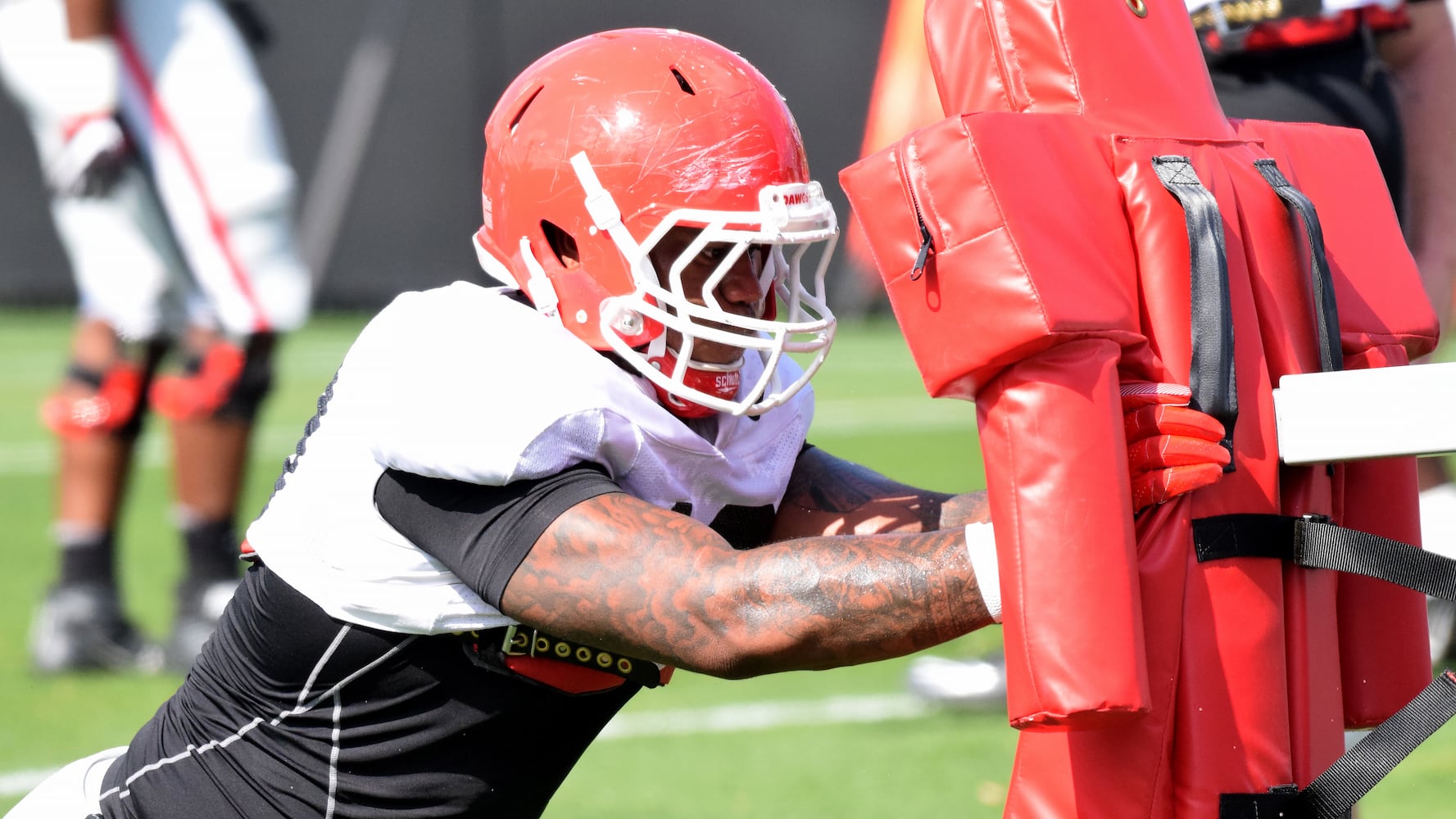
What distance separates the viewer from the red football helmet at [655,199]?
1.89 metres

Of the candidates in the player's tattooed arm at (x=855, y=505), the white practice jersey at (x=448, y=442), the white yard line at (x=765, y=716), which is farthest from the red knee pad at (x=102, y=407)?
the player's tattooed arm at (x=855, y=505)

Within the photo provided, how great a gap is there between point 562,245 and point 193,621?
2.81 metres

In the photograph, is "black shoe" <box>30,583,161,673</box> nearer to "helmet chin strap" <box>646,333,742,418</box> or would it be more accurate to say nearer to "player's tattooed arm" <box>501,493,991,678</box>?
"helmet chin strap" <box>646,333,742,418</box>

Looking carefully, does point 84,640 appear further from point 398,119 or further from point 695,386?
point 398,119

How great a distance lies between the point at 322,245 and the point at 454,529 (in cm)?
1158

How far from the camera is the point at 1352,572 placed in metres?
1.69

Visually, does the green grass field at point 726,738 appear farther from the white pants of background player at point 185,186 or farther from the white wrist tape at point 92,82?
the white wrist tape at point 92,82

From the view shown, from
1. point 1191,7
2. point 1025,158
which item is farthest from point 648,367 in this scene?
point 1191,7

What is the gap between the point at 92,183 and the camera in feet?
15.9

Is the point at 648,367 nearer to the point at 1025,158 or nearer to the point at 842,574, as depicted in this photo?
the point at 842,574

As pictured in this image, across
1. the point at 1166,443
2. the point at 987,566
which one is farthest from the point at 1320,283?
the point at 987,566

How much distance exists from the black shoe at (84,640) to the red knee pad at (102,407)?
1.56 ft

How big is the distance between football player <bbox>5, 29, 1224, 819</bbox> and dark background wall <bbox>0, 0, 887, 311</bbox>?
35.2ft

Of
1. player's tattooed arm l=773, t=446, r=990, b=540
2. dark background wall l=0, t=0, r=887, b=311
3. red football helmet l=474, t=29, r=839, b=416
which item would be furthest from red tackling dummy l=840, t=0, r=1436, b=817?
dark background wall l=0, t=0, r=887, b=311
